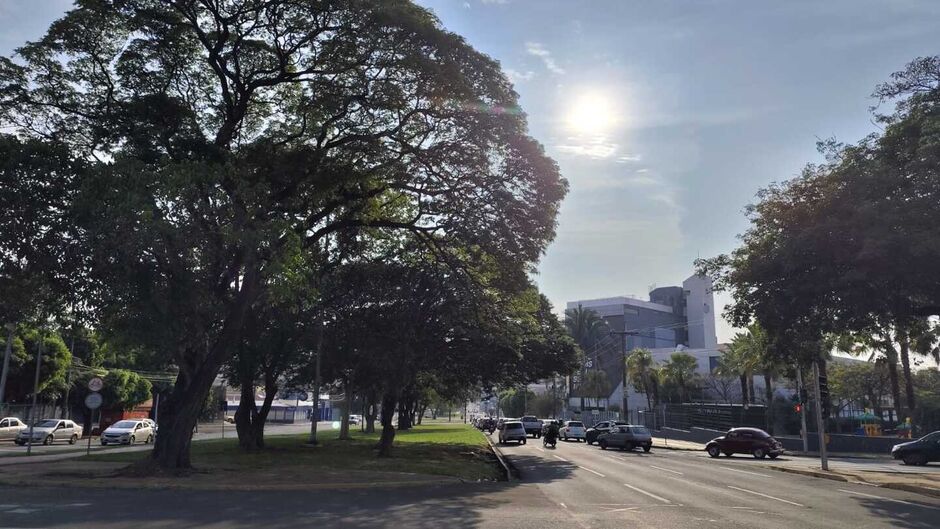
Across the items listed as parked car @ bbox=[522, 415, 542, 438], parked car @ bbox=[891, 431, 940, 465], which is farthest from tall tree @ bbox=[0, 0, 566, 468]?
parked car @ bbox=[522, 415, 542, 438]

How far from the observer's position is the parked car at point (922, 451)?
29.5 metres

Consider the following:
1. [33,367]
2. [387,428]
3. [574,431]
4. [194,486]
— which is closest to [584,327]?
[574,431]

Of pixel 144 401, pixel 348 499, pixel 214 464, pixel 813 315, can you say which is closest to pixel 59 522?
pixel 348 499

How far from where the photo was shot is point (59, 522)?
35.8 ft

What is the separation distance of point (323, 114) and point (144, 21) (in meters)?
5.27

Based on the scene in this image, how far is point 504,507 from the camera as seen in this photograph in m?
13.9

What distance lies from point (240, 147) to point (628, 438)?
93.5 ft

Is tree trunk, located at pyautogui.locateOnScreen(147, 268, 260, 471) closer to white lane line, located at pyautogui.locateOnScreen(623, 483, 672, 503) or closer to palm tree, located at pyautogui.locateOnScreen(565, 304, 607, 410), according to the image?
white lane line, located at pyautogui.locateOnScreen(623, 483, 672, 503)

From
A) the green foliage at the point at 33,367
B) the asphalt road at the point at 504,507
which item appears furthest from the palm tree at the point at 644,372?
the asphalt road at the point at 504,507

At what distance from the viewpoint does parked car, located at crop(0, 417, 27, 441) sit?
40.5 m

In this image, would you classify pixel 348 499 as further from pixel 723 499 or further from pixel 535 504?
pixel 723 499

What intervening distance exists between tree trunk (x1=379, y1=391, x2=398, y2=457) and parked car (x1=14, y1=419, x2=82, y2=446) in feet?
73.4

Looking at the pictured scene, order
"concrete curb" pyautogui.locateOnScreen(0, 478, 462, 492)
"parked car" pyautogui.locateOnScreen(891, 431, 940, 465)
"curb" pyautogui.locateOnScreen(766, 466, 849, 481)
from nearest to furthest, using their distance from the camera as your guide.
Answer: "concrete curb" pyautogui.locateOnScreen(0, 478, 462, 492) < "curb" pyautogui.locateOnScreen(766, 466, 849, 481) < "parked car" pyautogui.locateOnScreen(891, 431, 940, 465)

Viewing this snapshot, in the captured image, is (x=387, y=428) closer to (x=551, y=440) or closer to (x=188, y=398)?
(x=188, y=398)
